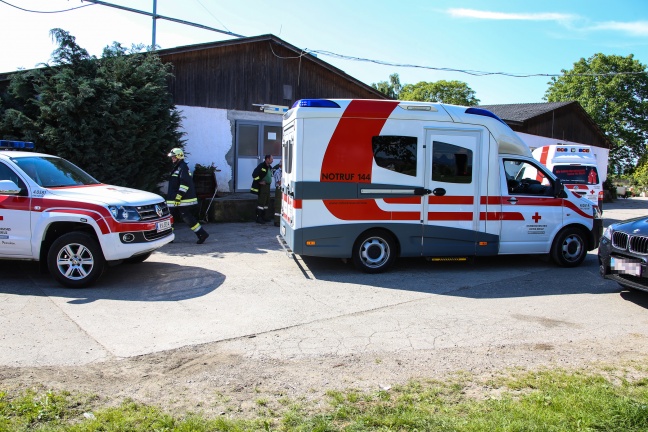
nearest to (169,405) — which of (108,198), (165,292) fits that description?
(165,292)

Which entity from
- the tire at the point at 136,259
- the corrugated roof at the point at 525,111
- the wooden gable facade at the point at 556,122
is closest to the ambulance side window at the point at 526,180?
the tire at the point at 136,259

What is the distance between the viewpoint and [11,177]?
738 centimetres

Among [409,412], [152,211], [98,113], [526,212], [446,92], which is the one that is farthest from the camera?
[446,92]

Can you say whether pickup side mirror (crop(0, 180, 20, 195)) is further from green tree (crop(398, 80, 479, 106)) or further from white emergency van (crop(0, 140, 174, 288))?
green tree (crop(398, 80, 479, 106))

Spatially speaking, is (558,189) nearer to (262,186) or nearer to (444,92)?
(262,186)

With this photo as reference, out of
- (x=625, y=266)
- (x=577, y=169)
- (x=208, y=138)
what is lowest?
(x=625, y=266)

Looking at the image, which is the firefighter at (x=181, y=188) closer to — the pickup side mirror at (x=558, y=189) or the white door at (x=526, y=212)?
the white door at (x=526, y=212)

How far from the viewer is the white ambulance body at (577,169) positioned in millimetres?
16281

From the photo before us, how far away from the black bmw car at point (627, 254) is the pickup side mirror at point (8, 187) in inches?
325

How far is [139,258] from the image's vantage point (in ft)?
27.9

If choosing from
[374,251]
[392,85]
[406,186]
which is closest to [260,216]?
[374,251]

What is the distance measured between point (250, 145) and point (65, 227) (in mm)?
9666

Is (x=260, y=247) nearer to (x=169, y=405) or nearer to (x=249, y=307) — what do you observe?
(x=249, y=307)

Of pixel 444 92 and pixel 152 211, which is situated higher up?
pixel 444 92
